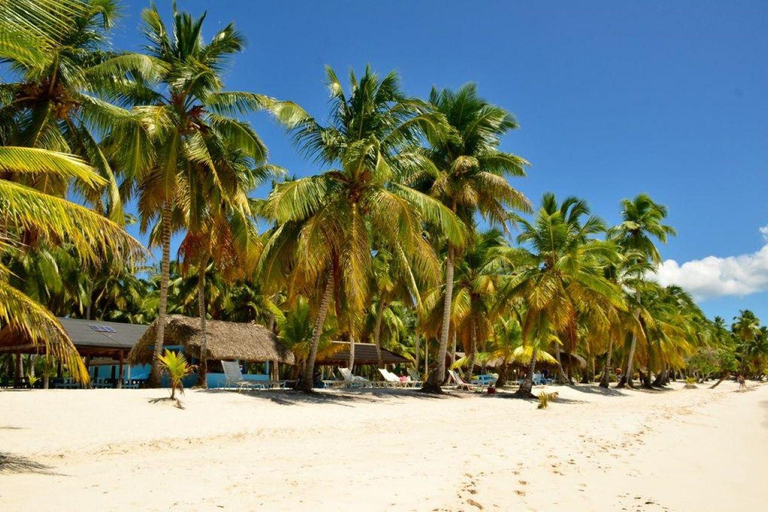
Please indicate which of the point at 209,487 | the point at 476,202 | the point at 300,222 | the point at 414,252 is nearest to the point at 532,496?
the point at 209,487

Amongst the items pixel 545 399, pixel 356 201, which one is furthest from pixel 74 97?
pixel 545 399

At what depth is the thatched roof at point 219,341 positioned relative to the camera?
61.8 ft

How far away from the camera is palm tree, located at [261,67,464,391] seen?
15.0 metres

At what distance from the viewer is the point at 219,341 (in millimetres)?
20453

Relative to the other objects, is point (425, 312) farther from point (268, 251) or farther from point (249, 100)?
point (249, 100)

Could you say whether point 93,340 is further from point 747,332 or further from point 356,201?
point 747,332

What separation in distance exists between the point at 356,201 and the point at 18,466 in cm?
1055

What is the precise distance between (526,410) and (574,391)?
427 inches

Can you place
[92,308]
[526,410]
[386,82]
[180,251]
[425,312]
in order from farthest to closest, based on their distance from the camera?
1. [92,308]
2. [425,312]
3. [180,251]
4. [526,410]
5. [386,82]

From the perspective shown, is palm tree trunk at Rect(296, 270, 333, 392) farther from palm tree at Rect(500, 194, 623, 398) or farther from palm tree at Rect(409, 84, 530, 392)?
palm tree at Rect(500, 194, 623, 398)

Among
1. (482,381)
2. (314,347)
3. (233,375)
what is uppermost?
(314,347)

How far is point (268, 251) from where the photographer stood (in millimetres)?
16469

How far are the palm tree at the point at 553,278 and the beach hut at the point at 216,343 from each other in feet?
29.2

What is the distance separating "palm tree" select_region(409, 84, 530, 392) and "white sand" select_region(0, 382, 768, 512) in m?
6.50
